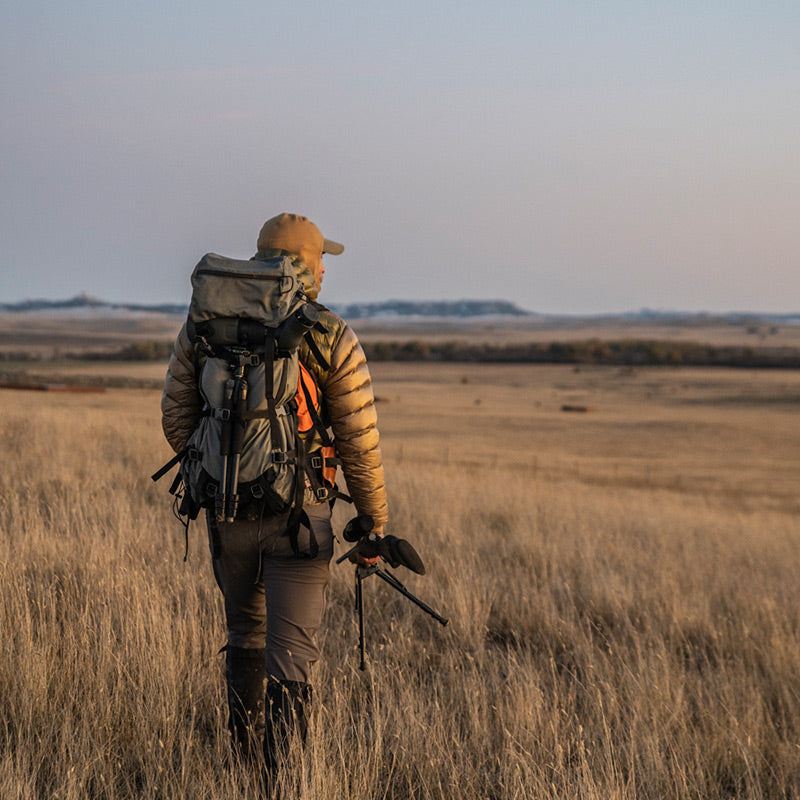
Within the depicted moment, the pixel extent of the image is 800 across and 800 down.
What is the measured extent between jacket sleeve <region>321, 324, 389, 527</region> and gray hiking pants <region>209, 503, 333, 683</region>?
0.17 meters

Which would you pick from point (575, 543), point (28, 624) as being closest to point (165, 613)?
point (28, 624)

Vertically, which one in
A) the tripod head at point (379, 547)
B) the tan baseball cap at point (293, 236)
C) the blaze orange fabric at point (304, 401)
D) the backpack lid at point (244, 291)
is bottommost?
the tripod head at point (379, 547)

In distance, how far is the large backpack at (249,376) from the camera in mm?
2898

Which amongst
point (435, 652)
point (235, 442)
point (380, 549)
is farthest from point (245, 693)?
Answer: point (435, 652)

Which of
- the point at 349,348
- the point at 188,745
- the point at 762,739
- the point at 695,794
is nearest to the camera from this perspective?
the point at 349,348

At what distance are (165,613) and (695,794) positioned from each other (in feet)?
8.32

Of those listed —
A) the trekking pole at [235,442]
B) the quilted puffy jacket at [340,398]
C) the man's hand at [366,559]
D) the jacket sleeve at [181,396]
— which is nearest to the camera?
the trekking pole at [235,442]

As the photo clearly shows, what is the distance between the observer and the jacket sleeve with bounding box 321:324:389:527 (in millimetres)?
3051

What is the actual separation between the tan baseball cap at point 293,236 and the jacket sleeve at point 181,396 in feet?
1.45

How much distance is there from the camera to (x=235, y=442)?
115 inches

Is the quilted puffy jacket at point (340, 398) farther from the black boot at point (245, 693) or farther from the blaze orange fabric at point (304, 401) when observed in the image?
the black boot at point (245, 693)

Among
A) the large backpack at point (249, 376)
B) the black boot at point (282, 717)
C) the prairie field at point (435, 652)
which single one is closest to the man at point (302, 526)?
the black boot at point (282, 717)

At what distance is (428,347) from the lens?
80.4 metres

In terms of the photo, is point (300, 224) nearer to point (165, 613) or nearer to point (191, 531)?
point (165, 613)
